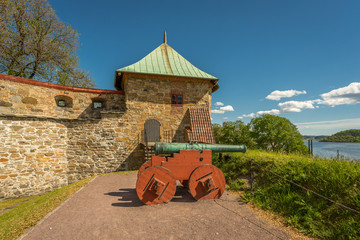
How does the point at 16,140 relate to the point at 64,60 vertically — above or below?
below

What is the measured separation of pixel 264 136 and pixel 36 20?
2445 centimetres

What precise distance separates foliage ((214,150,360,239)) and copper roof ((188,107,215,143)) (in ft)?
14.7

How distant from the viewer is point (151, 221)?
3697mm

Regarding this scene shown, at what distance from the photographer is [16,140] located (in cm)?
748

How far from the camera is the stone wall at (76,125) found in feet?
24.5

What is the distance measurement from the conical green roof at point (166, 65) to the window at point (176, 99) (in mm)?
1317

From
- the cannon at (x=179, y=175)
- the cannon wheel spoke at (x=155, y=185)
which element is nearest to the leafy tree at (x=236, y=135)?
the cannon at (x=179, y=175)

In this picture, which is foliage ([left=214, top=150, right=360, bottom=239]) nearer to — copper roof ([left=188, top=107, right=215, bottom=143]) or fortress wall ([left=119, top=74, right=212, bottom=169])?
copper roof ([left=188, top=107, right=215, bottom=143])

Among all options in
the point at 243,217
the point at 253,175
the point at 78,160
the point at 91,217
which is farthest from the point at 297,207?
the point at 78,160

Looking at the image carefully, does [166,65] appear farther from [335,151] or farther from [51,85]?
[335,151]

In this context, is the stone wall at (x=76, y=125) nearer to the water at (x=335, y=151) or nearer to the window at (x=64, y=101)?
the window at (x=64, y=101)

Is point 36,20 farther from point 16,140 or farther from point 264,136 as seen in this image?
point 264,136

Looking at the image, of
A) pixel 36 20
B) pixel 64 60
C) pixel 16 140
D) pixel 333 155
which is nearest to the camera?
pixel 333 155

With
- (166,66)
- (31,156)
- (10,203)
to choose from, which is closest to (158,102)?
(166,66)
